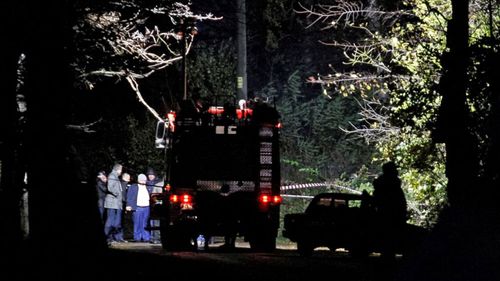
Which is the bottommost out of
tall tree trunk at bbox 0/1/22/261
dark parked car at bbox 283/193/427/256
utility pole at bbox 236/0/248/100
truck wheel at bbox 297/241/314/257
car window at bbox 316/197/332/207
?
truck wheel at bbox 297/241/314/257

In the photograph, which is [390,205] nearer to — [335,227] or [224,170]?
[335,227]

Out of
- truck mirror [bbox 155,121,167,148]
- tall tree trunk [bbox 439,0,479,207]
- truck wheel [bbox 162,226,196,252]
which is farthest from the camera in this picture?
truck wheel [bbox 162,226,196,252]

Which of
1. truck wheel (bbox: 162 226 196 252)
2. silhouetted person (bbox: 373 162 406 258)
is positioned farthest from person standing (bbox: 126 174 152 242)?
silhouetted person (bbox: 373 162 406 258)

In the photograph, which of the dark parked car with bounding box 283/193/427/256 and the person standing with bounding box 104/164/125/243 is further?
the person standing with bounding box 104/164/125/243

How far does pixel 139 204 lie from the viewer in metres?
Answer: 28.7

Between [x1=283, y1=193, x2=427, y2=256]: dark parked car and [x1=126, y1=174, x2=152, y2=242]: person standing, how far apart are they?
7050 millimetres

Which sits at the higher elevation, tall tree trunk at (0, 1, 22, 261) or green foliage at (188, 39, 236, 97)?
green foliage at (188, 39, 236, 97)

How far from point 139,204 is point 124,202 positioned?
1.48 feet

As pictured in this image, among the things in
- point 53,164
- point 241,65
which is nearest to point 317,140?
point 241,65

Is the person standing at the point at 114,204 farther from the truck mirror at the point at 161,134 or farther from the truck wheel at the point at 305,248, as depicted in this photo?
the truck wheel at the point at 305,248

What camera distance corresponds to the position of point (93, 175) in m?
15.0

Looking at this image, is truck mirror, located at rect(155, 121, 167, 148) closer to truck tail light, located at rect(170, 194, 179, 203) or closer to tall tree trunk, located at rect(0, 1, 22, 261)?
truck tail light, located at rect(170, 194, 179, 203)

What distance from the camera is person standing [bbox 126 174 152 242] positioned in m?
28.6

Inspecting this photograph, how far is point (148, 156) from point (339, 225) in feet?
41.5
